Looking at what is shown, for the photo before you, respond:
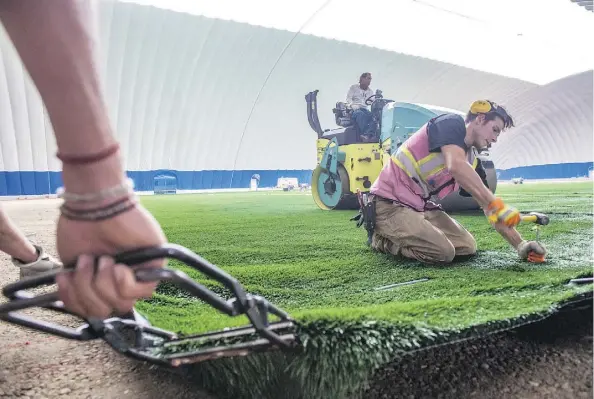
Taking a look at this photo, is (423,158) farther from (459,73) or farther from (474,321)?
(474,321)

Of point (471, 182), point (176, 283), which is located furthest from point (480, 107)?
point (176, 283)

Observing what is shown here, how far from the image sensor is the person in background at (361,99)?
0.96m

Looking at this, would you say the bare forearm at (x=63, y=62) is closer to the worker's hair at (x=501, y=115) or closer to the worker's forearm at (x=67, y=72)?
the worker's forearm at (x=67, y=72)

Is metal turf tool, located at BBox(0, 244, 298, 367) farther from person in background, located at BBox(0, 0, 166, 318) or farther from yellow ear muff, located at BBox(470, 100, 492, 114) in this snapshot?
yellow ear muff, located at BBox(470, 100, 492, 114)

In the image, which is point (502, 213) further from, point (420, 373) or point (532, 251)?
point (420, 373)

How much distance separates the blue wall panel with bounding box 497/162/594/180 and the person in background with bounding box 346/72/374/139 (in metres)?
0.38

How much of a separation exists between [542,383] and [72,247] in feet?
1.71

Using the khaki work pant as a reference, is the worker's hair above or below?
above

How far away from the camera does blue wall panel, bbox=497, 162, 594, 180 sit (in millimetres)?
1046

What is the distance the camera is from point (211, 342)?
1.62 ft

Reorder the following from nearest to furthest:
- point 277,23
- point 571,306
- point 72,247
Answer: point 72,247 → point 571,306 → point 277,23

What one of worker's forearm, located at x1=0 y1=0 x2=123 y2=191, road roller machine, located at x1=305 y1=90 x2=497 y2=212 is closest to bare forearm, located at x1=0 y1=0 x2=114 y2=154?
worker's forearm, located at x1=0 y1=0 x2=123 y2=191

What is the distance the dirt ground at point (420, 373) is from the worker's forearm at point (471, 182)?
1.40 ft

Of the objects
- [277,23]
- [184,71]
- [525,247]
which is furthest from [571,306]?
[184,71]
